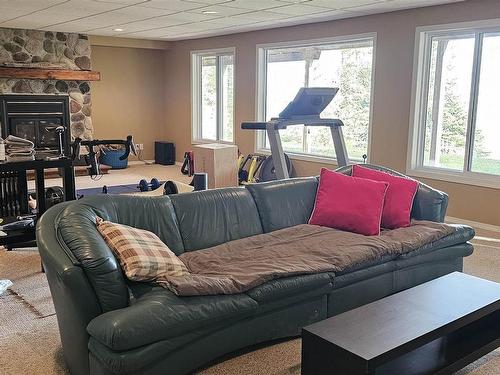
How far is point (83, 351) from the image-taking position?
89.3 inches

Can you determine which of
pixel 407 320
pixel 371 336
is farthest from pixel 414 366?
pixel 371 336

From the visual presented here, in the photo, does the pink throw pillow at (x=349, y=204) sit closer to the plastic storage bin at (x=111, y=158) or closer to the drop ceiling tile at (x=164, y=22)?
the drop ceiling tile at (x=164, y=22)

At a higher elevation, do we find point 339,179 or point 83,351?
point 339,179

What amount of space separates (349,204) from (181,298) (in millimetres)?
1624

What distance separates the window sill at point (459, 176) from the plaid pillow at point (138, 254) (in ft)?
12.6

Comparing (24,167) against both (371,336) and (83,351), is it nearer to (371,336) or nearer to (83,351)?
(83,351)

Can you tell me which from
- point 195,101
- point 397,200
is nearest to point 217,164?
point 397,200

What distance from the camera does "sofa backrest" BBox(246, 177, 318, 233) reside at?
3.46 meters

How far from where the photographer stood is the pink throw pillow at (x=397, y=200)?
3602 mm

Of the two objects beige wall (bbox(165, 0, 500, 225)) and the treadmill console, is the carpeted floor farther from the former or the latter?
the treadmill console

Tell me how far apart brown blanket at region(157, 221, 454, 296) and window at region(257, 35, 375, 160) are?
3365 mm

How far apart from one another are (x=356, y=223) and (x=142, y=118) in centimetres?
733

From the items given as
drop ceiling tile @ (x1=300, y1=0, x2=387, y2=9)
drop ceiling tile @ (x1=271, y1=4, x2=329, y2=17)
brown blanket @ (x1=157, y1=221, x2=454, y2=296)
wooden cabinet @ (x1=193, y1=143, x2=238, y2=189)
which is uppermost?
drop ceiling tile @ (x1=271, y1=4, x2=329, y2=17)

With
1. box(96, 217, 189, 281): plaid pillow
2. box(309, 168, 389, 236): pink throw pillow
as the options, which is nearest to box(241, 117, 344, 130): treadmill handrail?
box(309, 168, 389, 236): pink throw pillow
